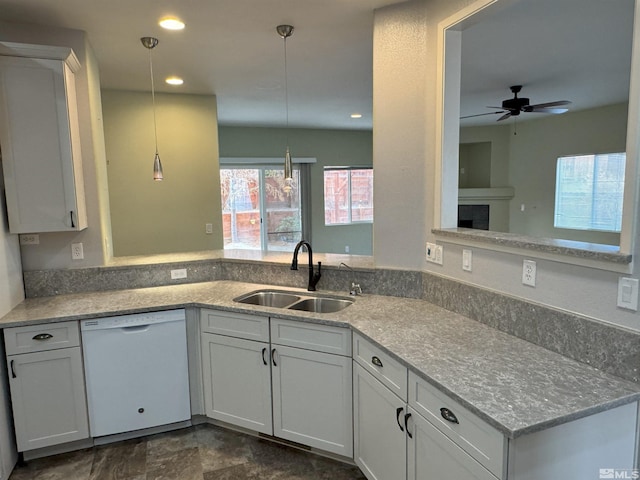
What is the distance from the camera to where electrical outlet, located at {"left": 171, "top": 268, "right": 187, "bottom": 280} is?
9.98 feet

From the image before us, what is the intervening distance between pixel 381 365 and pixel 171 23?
236cm

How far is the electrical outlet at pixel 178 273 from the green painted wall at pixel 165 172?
61.5 inches

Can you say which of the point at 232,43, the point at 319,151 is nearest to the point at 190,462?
the point at 232,43

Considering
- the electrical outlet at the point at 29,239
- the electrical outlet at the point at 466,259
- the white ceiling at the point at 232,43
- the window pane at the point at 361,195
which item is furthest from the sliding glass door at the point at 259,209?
the electrical outlet at the point at 466,259

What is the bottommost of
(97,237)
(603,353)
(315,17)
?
(603,353)

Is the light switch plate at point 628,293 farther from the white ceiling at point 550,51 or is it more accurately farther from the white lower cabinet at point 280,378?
the white ceiling at point 550,51

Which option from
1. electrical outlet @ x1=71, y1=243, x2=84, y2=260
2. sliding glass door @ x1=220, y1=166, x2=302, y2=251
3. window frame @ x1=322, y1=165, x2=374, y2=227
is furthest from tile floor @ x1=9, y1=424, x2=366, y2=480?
window frame @ x1=322, y1=165, x2=374, y2=227

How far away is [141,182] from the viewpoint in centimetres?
428

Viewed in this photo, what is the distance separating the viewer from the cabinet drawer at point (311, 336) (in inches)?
83.9

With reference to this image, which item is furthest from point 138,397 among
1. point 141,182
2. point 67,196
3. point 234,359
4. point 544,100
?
point 544,100

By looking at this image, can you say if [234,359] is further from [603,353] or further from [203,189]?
[203,189]

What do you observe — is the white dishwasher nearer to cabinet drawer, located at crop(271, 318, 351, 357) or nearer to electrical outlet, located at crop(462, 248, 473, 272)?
cabinet drawer, located at crop(271, 318, 351, 357)

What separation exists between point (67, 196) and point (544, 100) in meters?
5.57

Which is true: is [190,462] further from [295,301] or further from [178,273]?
[178,273]
